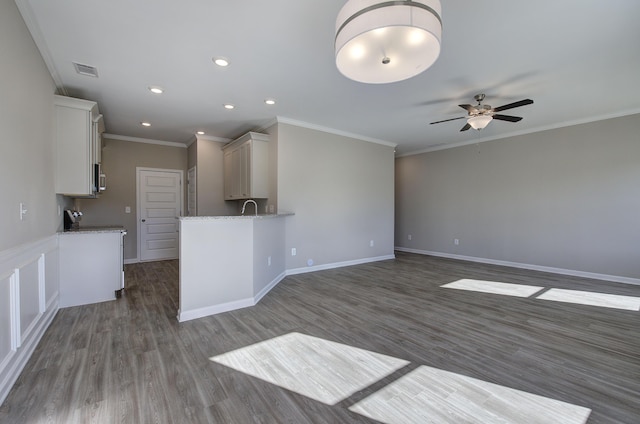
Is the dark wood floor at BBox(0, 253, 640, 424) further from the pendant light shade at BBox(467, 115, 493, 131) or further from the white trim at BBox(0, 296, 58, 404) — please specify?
the pendant light shade at BBox(467, 115, 493, 131)

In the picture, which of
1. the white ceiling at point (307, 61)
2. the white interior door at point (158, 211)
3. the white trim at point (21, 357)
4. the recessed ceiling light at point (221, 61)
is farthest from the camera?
the white interior door at point (158, 211)

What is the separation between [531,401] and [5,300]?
349 cm

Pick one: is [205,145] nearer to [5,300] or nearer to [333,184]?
[333,184]

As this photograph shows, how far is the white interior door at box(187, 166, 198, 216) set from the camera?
6051mm

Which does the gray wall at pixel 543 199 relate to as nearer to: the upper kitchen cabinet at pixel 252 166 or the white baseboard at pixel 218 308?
the upper kitchen cabinet at pixel 252 166

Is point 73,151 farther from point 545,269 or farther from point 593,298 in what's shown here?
point 545,269

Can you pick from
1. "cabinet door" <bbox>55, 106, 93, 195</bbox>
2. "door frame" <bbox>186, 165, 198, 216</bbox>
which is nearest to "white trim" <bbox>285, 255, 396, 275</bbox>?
"door frame" <bbox>186, 165, 198, 216</bbox>

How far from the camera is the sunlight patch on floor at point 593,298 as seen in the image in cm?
350

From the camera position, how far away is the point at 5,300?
6.08ft

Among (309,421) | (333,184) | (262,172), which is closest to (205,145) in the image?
(262,172)

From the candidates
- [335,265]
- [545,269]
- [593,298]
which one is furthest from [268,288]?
[545,269]

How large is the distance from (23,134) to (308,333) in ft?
9.73

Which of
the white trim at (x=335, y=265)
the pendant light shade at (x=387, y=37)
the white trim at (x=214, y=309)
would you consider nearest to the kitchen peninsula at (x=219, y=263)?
the white trim at (x=214, y=309)

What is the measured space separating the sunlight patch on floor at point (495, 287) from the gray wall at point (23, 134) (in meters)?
4.95
